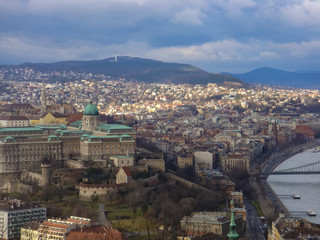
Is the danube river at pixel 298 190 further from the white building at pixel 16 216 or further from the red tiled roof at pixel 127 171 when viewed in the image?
the white building at pixel 16 216

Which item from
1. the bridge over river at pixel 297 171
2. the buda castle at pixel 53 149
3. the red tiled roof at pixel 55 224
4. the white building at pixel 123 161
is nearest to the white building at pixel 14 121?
the buda castle at pixel 53 149

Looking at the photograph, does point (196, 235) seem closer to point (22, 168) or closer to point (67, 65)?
point (22, 168)

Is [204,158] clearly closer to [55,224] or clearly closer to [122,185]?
[122,185]

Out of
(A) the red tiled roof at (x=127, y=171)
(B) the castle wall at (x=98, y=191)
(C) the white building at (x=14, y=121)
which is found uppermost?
(C) the white building at (x=14, y=121)

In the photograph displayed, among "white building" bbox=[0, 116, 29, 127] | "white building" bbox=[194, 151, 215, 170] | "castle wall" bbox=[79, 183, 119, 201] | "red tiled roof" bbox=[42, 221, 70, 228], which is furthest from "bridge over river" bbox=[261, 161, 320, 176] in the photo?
"red tiled roof" bbox=[42, 221, 70, 228]

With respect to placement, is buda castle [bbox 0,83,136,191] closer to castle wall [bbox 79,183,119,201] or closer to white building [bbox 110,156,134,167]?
white building [bbox 110,156,134,167]

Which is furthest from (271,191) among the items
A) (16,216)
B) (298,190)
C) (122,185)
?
(16,216)
